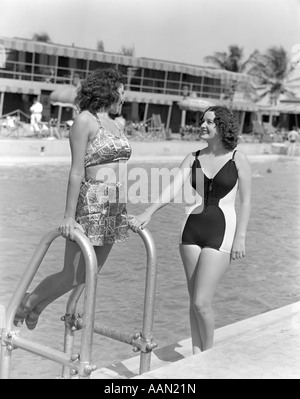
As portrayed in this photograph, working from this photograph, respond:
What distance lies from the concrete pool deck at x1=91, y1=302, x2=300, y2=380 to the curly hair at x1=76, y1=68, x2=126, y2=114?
1.38 m

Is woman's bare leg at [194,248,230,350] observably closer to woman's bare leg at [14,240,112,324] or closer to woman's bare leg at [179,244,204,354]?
woman's bare leg at [179,244,204,354]

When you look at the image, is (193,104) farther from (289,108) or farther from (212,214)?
(212,214)

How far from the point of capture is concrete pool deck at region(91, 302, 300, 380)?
3332mm

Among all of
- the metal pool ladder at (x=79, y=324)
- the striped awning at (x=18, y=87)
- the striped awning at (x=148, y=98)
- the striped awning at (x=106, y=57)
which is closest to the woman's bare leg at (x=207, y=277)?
the metal pool ladder at (x=79, y=324)

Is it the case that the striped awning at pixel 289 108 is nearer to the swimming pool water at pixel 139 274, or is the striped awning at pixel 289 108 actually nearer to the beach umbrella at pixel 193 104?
the beach umbrella at pixel 193 104

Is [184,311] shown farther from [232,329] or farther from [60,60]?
[60,60]

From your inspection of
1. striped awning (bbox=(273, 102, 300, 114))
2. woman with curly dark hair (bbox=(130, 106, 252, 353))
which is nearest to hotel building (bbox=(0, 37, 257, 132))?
striped awning (bbox=(273, 102, 300, 114))

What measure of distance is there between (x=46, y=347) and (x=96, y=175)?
0.91 m

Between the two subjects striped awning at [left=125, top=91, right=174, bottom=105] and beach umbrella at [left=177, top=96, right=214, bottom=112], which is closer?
beach umbrella at [left=177, top=96, right=214, bottom=112]

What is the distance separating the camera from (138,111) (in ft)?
129

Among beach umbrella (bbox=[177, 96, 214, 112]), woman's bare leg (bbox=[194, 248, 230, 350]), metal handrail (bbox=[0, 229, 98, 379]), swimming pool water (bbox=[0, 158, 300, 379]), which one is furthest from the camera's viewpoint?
beach umbrella (bbox=[177, 96, 214, 112])

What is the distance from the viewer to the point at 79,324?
12.2 ft

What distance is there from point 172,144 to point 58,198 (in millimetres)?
13217
